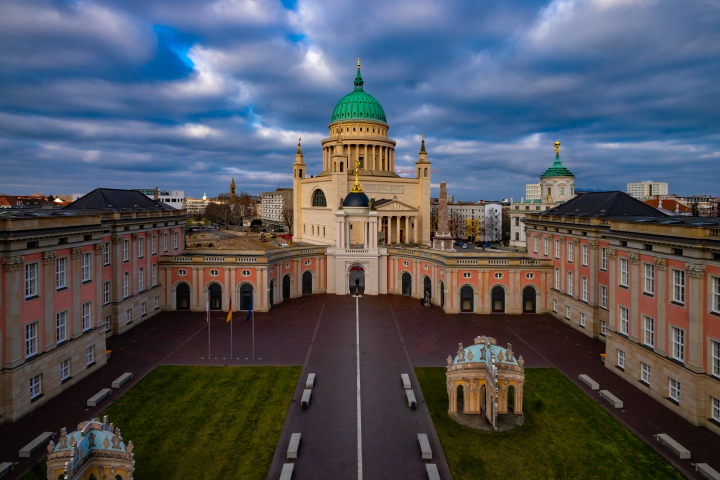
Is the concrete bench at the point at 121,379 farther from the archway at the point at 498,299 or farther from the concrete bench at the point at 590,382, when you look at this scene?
the archway at the point at 498,299

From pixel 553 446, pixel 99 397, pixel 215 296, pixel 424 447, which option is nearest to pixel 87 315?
pixel 99 397

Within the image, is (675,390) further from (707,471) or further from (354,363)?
(354,363)

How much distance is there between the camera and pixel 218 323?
40938 mm

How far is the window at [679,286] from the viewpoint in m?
23.2

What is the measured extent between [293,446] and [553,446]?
481 inches

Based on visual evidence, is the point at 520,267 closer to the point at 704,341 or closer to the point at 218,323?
the point at 704,341

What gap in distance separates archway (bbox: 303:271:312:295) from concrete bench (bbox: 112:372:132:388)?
2674 cm

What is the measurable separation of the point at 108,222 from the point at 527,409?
34881mm

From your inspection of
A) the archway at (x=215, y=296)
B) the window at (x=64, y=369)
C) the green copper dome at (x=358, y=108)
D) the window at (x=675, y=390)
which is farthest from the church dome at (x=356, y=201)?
the window at (x=675, y=390)

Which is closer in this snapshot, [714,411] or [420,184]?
[714,411]

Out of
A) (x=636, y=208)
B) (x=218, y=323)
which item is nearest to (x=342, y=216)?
(x=218, y=323)

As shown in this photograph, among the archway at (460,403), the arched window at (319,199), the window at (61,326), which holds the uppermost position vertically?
the arched window at (319,199)

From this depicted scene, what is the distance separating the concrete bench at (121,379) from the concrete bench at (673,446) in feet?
96.5

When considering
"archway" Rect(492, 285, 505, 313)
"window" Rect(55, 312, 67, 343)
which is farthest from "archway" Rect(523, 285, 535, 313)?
"window" Rect(55, 312, 67, 343)
